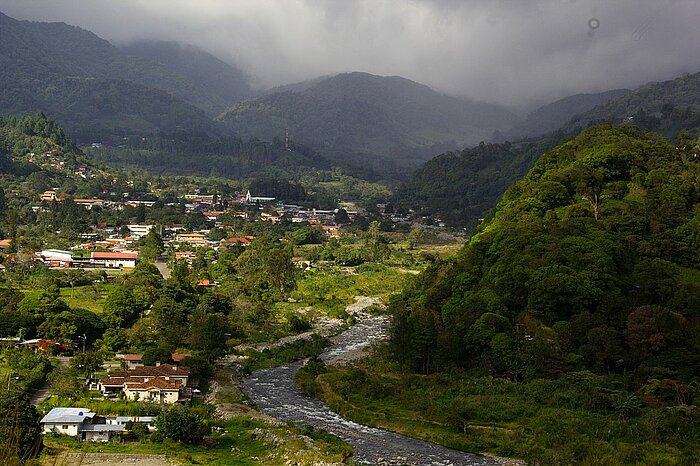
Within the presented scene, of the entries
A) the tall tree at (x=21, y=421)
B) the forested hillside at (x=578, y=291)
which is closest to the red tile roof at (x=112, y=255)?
the forested hillside at (x=578, y=291)

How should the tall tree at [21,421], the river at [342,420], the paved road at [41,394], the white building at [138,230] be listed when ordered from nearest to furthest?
the tall tree at [21,421], the river at [342,420], the paved road at [41,394], the white building at [138,230]

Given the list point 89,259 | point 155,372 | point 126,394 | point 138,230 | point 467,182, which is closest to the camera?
point 126,394

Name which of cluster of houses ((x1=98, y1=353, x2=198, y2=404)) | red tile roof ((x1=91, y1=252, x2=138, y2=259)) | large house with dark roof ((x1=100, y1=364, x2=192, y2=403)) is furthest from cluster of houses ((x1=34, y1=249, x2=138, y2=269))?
large house with dark roof ((x1=100, y1=364, x2=192, y2=403))

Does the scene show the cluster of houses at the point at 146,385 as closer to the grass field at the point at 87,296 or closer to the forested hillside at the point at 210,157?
the grass field at the point at 87,296

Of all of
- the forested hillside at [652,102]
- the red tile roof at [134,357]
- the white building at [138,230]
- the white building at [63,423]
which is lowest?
the white building at [63,423]

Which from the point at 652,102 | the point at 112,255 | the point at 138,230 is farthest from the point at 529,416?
the point at 652,102

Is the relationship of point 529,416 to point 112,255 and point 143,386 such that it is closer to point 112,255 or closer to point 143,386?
point 143,386
